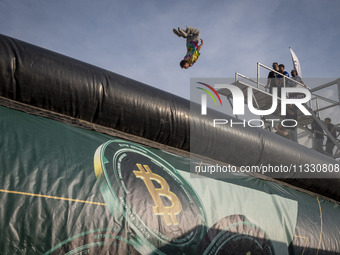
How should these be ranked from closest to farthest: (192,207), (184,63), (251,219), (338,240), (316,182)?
(192,207)
(251,219)
(338,240)
(316,182)
(184,63)

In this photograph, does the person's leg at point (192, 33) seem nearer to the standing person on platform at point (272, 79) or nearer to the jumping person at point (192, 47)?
the jumping person at point (192, 47)

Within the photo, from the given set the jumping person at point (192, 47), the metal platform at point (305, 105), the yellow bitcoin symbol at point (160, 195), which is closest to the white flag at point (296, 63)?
the metal platform at point (305, 105)

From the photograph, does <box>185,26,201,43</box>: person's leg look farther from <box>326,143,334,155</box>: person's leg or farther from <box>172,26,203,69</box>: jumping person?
<box>326,143,334,155</box>: person's leg

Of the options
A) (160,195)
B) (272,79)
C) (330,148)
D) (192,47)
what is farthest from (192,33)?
(330,148)

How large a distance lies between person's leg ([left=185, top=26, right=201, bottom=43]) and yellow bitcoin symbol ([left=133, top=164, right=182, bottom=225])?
3.03m

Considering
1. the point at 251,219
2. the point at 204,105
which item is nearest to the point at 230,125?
the point at 204,105

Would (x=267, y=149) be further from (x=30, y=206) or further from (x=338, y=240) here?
(x=30, y=206)

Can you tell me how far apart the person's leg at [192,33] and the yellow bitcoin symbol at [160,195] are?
303 cm

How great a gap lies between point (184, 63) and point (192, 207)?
9.69 feet

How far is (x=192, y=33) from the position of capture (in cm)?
438

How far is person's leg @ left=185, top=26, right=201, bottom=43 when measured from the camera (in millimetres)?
4336

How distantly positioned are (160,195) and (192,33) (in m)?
3.22

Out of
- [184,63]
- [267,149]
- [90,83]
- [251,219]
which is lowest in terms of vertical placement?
[251,219]

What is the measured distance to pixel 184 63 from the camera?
14.4ft
